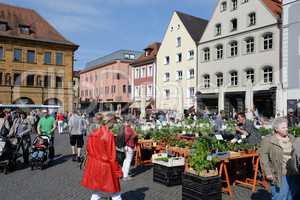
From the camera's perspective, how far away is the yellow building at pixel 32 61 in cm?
4434

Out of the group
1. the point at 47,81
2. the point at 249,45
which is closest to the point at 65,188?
the point at 249,45

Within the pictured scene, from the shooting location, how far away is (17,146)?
10.9 metres

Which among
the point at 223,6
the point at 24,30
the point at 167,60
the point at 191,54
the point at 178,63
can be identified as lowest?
the point at 178,63

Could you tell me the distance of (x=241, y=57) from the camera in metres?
32.9

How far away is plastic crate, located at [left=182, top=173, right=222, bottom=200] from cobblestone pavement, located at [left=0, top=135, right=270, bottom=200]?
2.72 feet

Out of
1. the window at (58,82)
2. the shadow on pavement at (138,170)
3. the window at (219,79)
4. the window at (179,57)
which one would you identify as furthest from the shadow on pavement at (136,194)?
the window at (58,82)

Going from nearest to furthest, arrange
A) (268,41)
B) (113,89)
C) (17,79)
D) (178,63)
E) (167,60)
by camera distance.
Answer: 1. (268,41)
2. (178,63)
3. (167,60)
4. (17,79)
5. (113,89)

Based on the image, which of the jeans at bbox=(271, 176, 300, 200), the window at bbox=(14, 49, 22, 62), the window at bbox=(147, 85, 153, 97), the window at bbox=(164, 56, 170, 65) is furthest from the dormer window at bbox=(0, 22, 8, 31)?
the jeans at bbox=(271, 176, 300, 200)

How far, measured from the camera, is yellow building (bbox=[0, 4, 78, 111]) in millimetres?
44344

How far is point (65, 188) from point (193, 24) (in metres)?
36.2

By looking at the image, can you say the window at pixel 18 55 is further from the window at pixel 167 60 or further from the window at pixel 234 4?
the window at pixel 234 4

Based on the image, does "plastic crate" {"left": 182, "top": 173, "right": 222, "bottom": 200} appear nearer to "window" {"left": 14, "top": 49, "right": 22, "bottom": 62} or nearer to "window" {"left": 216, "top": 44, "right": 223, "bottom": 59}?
"window" {"left": 216, "top": 44, "right": 223, "bottom": 59}

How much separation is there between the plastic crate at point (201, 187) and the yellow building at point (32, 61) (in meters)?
41.4

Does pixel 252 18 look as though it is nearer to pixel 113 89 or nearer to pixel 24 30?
pixel 24 30
